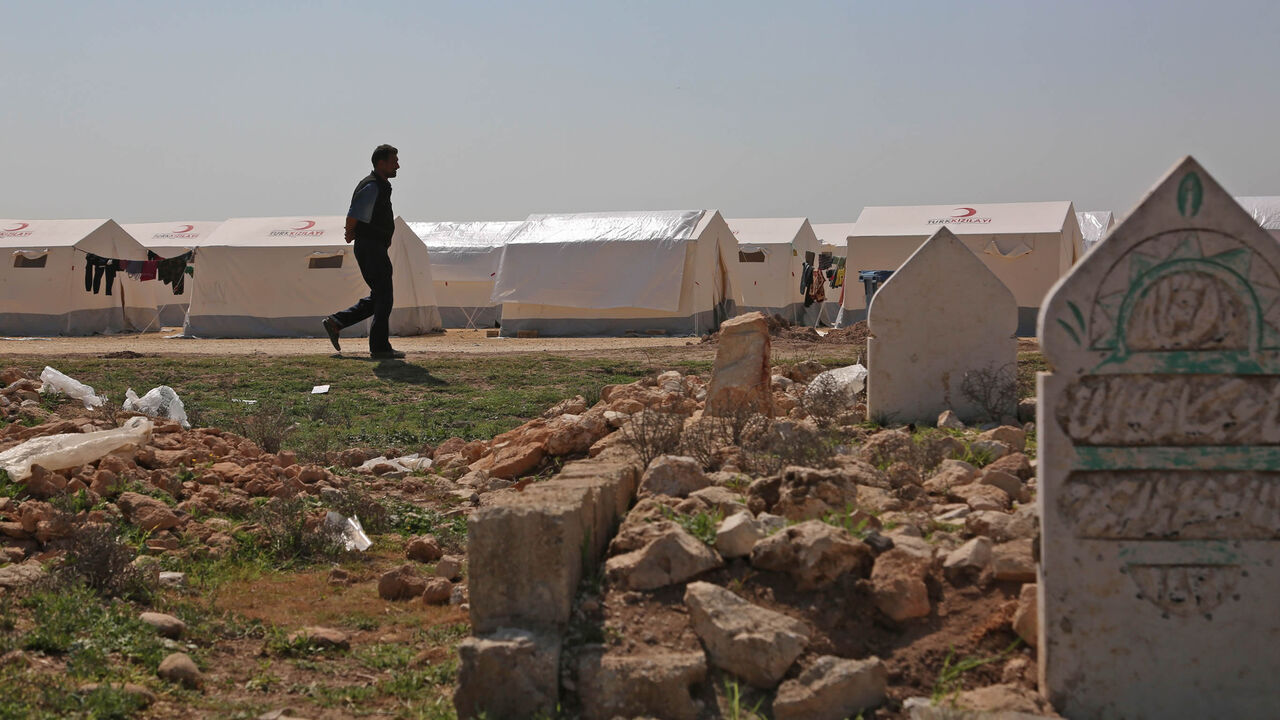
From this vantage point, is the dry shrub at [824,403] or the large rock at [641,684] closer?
the large rock at [641,684]

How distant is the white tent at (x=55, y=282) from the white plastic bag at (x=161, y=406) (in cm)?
1614

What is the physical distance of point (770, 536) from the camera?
3635 mm

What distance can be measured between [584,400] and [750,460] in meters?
4.53

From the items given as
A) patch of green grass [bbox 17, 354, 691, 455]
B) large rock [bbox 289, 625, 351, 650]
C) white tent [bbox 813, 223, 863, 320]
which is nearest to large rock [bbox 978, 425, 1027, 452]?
large rock [bbox 289, 625, 351, 650]

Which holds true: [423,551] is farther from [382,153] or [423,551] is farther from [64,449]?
[382,153]

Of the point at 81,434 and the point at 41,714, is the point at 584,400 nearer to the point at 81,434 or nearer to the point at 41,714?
the point at 81,434

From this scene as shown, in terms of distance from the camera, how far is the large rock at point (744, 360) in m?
6.89

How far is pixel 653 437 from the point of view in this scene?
214 inches

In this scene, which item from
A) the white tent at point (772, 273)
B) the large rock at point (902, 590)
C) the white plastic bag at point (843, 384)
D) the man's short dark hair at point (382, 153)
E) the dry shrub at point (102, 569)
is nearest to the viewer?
the large rock at point (902, 590)

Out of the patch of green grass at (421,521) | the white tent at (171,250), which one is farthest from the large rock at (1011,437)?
the white tent at (171,250)

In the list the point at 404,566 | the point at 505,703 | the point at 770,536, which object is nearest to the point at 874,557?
the point at 770,536

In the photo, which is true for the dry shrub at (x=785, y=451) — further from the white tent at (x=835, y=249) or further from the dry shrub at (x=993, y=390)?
the white tent at (x=835, y=249)

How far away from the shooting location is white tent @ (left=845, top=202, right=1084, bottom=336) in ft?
70.7

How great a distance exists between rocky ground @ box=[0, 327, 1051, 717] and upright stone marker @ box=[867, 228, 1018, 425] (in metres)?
0.36
